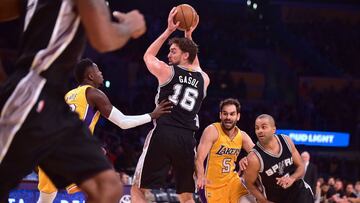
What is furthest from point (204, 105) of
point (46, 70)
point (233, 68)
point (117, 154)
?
point (46, 70)

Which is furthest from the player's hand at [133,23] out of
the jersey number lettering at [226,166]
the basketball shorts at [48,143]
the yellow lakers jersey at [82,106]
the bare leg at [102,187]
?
the jersey number lettering at [226,166]

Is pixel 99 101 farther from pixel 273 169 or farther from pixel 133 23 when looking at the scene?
pixel 133 23

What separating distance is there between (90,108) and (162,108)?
2.36 ft

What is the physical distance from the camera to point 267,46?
78.0 ft

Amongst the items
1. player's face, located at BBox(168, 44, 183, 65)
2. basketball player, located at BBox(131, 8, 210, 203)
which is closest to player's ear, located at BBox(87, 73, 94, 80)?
basketball player, located at BBox(131, 8, 210, 203)

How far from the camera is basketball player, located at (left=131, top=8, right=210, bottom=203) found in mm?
6258

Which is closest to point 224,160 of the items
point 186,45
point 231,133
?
point 231,133

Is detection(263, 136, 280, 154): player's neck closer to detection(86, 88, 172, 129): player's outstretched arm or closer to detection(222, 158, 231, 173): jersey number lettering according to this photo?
detection(222, 158, 231, 173): jersey number lettering

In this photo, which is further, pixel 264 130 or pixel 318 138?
pixel 318 138

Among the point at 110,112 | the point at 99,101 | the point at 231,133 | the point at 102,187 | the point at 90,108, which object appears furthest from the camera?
the point at 231,133

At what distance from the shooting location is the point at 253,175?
631 cm

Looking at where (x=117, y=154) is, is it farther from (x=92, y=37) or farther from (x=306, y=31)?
(x=306, y=31)

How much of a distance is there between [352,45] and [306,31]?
1843 mm

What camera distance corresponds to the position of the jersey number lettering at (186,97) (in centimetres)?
630
